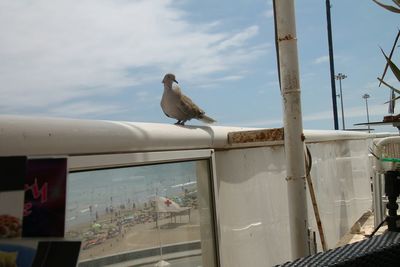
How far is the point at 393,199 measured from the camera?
2.14 metres

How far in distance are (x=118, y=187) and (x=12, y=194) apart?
101 cm

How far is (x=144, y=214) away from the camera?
79.2 inches

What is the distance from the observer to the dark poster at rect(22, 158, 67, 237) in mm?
873

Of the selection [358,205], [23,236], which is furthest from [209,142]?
[358,205]

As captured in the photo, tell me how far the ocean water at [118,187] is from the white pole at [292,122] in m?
0.62

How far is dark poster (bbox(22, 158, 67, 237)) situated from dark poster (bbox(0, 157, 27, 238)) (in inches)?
0.5

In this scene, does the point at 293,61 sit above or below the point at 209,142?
above

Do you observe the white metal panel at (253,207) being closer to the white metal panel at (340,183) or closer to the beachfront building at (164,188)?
the beachfront building at (164,188)

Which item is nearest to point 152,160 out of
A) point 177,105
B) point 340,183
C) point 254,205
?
point 177,105

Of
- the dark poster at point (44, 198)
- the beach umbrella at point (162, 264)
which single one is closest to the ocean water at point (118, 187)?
the beach umbrella at point (162, 264)

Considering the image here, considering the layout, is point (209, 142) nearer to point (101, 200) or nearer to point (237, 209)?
point (237, 209)

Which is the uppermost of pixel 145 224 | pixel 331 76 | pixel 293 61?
pixel 331 76

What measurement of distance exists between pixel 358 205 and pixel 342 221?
1284mm

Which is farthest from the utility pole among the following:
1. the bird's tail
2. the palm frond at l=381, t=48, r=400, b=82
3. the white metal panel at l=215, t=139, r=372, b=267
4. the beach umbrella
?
the beach umbrella
